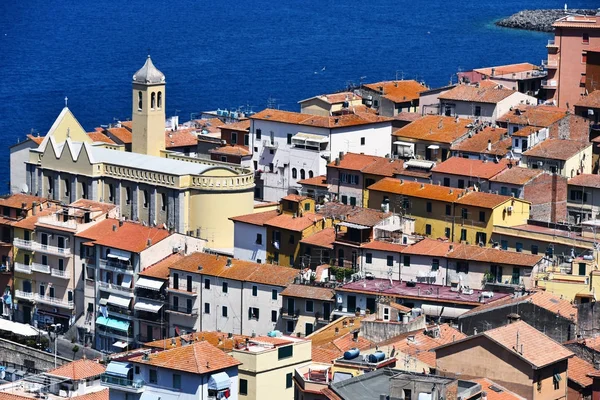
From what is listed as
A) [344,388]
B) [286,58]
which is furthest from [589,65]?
[286,58]

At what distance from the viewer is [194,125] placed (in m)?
89.6

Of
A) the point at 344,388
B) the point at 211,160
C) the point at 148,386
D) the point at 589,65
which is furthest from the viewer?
the point at 589,65

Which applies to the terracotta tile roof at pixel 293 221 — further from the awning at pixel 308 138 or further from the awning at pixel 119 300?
the awning at pixel 308 138

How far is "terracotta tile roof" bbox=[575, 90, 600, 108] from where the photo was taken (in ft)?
262

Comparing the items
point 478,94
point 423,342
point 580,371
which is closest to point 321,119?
point 478,94

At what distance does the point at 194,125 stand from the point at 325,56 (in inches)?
2638

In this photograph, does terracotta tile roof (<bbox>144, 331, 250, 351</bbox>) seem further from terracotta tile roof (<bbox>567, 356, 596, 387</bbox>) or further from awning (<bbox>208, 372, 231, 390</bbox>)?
terracotta tile roof (<bbox>567, 356, 596, 387</bbox>)

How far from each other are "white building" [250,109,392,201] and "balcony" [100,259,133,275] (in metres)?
10.7

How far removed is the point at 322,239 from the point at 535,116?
13.8 m

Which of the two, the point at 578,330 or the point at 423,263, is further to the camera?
the point at 423,263

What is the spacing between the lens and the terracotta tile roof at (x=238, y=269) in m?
65.8

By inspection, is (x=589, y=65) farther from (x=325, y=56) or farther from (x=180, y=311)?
(x=325, y=56)

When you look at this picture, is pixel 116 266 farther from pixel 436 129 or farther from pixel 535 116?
pixel 535 116

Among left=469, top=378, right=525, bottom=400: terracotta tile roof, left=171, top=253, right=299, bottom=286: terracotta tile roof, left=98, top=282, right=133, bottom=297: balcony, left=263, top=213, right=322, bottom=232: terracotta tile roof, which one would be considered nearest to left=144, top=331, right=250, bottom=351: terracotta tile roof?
left=469, top=378, right=525, bottom=400: terracotta tile roof
